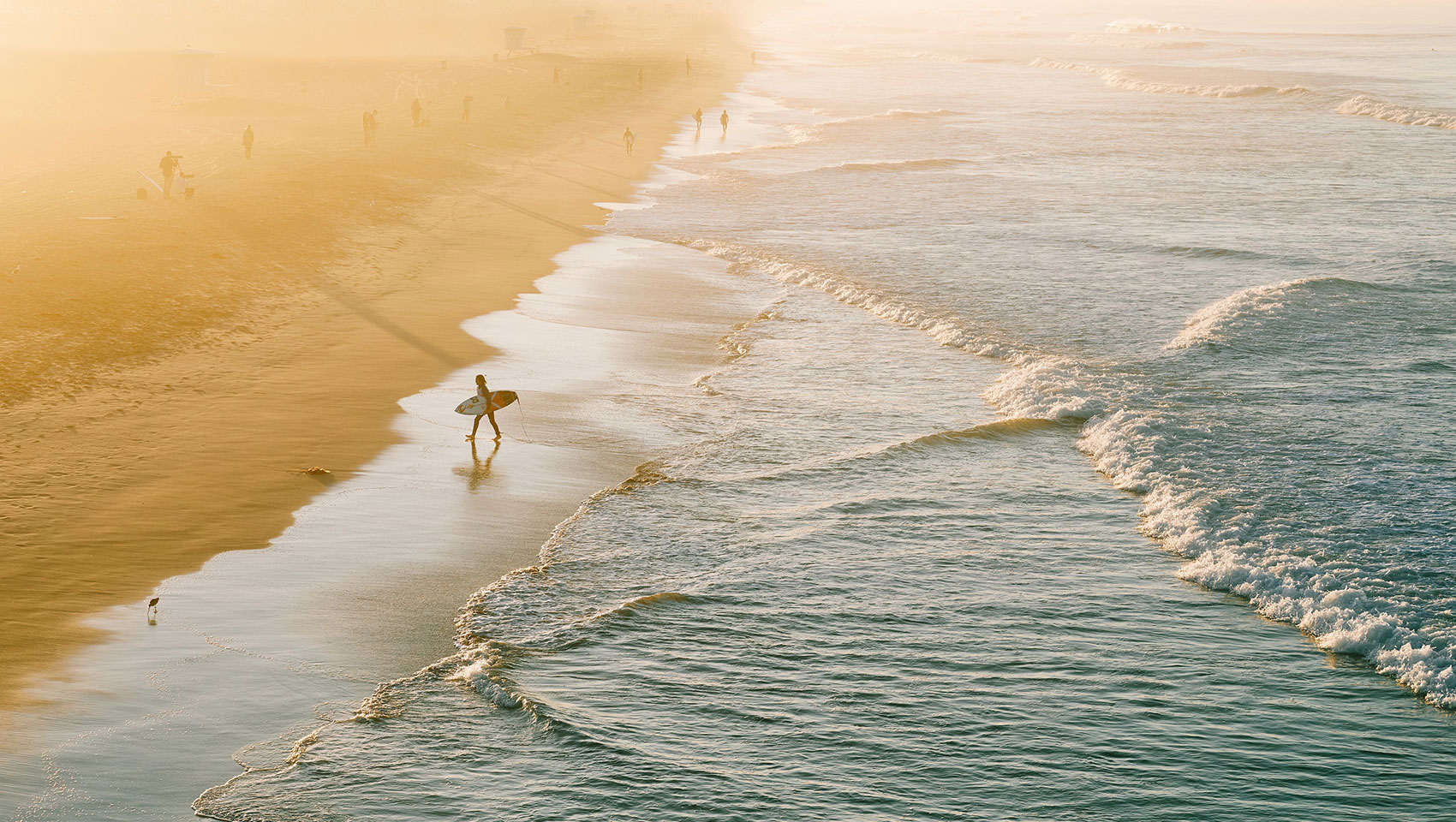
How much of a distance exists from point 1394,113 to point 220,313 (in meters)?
64.1

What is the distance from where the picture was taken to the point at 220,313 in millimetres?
22203

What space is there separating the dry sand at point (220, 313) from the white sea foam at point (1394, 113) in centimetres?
4065

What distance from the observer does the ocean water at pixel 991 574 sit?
30.6 ft

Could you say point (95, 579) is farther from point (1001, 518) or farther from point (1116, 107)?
point (1116, 107)

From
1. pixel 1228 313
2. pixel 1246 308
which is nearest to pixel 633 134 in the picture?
pixel 1246 308

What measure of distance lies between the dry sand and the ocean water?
3.19 meters

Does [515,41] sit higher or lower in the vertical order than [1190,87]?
higher

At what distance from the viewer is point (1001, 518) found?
581 inches

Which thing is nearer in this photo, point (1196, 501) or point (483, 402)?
point (1196, 501)

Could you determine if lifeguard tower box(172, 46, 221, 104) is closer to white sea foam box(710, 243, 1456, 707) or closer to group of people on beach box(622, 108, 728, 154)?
group of people on beach box(622, 108, 728, 154)

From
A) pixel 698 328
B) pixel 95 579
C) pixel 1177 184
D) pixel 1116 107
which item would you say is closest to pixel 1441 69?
pixel 1116 107

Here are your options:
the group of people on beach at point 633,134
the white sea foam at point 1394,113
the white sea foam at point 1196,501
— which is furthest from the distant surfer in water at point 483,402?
the white sea foam at point 1394,113

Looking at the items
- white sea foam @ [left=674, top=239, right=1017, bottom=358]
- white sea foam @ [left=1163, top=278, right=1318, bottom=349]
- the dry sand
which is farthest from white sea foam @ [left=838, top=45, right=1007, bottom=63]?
white sea foam @ [left=1163, top=278, right=1318, bottom=349]

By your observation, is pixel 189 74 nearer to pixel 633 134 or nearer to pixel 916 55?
pixel 633 134
